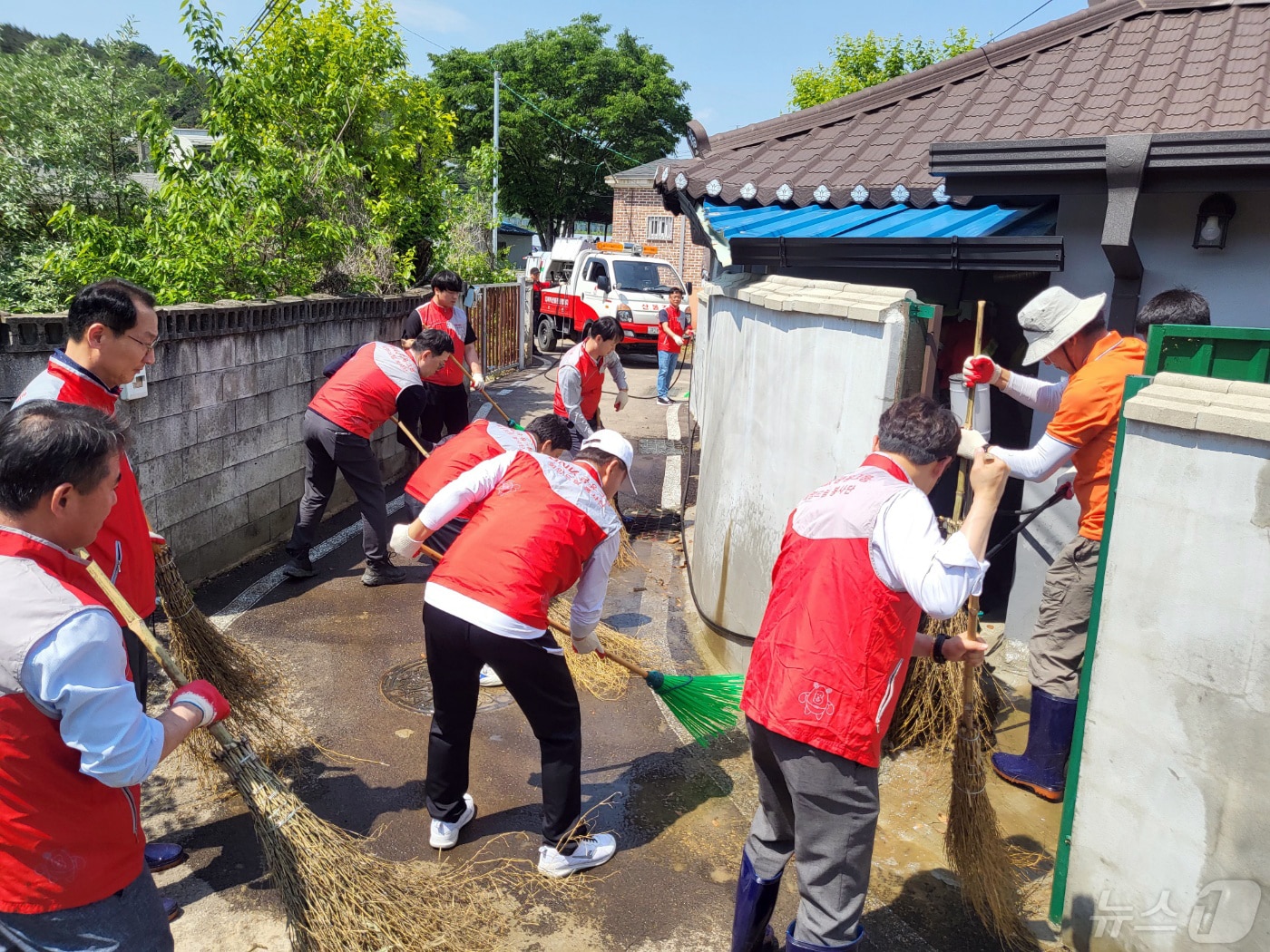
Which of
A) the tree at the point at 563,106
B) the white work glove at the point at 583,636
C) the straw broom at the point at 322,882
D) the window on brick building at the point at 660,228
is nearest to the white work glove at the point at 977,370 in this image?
the white work glove at the point at 583,636

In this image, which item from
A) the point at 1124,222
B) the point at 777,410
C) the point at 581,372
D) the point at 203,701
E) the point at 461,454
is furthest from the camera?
the point at 581,372

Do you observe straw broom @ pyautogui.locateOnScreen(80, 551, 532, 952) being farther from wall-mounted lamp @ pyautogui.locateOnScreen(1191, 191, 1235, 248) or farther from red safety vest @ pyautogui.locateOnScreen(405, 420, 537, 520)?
wall-mounted lamp @ pyautogui.locateOnScreen(1191, 191, 1235, 248)

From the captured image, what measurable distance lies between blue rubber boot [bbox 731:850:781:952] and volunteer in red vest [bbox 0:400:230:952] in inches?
65.4

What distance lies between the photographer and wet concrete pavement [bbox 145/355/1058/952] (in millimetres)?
3260

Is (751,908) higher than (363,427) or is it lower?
lower

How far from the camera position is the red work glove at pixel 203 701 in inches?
88.2

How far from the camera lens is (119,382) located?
3.37 m

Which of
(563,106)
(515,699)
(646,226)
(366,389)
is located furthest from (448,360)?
(563,106)

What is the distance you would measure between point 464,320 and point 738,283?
336 cm

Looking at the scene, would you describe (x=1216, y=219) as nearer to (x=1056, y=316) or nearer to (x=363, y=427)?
(x=1056, y=316)

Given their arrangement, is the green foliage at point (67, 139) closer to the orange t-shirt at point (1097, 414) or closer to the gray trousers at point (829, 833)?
the orange t-shirt at point (1097, 414)

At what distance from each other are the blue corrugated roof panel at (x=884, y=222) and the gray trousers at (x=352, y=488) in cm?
279

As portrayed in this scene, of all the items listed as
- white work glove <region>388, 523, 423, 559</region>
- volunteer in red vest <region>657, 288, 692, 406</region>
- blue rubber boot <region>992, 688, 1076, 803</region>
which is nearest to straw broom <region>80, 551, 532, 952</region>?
white work glove <region>388, 523, 423, 559</region>

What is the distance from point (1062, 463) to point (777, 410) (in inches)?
54.6
